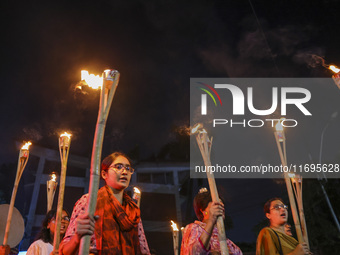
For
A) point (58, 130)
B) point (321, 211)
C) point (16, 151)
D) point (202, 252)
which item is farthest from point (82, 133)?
point (202, 252)

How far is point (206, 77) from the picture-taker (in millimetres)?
23453

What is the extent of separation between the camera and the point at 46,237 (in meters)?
4.67

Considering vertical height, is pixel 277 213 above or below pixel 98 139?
below

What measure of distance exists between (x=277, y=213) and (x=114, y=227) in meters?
3.05

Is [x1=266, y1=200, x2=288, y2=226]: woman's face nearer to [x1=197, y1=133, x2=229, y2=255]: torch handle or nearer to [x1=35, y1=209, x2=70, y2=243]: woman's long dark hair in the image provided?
[x1=197, y1=133, x2=229, y2=255]: torch handle

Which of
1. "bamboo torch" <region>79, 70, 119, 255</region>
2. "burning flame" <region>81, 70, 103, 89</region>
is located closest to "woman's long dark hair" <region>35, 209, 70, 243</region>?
"burning flame" <region>81, 70, 103, 89</region>

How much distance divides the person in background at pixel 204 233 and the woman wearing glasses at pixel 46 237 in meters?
2.18

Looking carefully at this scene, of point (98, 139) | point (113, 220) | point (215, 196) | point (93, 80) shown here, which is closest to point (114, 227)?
point (113, 220)

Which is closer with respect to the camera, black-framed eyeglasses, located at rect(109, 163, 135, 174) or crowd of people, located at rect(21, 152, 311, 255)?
crowd of people, located at rect(21, 152, 311, 255)

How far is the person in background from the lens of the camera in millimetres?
2935

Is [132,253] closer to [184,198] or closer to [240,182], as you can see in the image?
[184,198]

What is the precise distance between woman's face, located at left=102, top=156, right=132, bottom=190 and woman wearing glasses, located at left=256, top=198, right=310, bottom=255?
2539 mm

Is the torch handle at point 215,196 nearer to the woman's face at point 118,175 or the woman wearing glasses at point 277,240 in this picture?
the woman's face at point 118,175

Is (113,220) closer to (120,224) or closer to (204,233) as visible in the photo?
(120,224)
